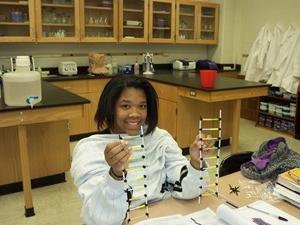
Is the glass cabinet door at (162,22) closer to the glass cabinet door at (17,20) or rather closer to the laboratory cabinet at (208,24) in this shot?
the laboratory cabinet at (208,24)

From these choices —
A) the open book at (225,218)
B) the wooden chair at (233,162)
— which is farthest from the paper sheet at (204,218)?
the wooden chair at (233,162)

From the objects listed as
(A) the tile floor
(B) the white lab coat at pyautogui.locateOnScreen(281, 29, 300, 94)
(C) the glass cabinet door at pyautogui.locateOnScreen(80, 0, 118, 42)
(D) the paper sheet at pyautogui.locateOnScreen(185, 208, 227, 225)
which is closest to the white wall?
(B) the white lab coat at pyautogui.locateOnScreen(281, 29, 300, 94)

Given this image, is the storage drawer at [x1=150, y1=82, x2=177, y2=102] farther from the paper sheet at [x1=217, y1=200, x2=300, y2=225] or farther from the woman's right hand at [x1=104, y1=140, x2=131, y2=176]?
the woman's right hand at [x1=104, y1=140, x2=131, y2=176]

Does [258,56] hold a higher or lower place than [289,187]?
higher

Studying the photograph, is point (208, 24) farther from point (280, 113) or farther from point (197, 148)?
point (197, 148)

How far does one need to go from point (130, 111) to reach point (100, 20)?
347cm

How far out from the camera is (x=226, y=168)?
178 centimetres

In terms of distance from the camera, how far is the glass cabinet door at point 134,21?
439cm

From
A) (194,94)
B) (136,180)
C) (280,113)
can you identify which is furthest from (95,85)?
(136,180)

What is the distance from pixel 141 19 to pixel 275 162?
356cm

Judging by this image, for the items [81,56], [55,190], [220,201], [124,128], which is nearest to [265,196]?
[220,201]

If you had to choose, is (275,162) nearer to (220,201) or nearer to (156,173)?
(220,201)

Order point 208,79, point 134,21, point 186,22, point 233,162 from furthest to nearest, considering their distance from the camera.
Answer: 1. point 186,22
2. point 134,21
3. point 208,79
4. point 233,162

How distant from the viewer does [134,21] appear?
14.7ft
